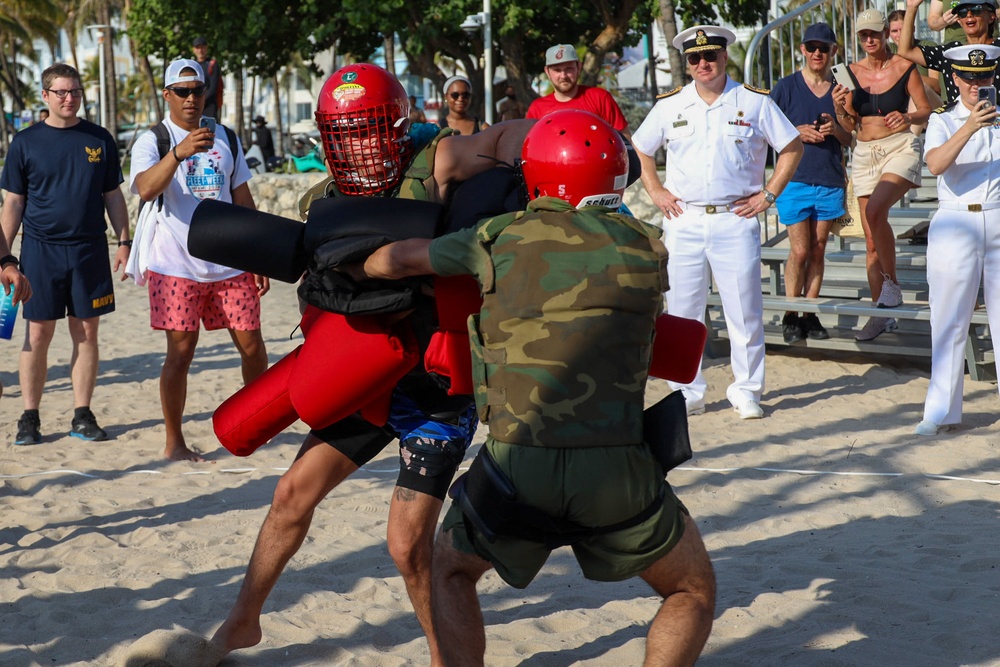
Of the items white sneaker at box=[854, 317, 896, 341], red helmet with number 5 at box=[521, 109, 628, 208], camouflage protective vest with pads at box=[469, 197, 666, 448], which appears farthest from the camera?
white sneaker at box=[854, 317, 896, 341]

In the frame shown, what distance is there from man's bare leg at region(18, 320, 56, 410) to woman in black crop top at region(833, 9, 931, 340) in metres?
5.31

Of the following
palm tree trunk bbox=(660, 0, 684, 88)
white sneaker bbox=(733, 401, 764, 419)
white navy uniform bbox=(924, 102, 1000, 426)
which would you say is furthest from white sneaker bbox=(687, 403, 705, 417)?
palm tree trunk bbox=(660, 0, 684, 88)

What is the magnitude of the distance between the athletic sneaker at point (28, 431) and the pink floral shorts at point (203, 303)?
123cm

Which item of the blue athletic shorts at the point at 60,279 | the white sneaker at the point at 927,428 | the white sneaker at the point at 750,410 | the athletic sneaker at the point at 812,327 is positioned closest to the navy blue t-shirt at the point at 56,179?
the blue athletic shorts at the point at 60,279

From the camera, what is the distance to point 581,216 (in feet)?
8.50

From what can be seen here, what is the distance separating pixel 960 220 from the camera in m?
6.20

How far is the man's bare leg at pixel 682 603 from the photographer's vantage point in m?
2.66

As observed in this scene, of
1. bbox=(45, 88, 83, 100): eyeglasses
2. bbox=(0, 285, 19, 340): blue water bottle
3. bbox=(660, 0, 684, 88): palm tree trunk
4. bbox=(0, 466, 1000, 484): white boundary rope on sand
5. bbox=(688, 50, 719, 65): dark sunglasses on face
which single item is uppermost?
bbox=(660, 0, 684, 88): palm tree trunk

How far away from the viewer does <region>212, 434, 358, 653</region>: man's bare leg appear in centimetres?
333

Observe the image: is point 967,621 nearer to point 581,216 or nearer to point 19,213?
point 581,216

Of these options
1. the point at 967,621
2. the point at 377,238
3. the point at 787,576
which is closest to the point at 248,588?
the point at 377,238

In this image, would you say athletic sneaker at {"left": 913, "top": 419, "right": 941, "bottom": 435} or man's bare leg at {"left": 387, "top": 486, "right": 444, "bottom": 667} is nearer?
man's bare leg at {"left": 387, "top": 486, "right": 444, "bottom": 667}

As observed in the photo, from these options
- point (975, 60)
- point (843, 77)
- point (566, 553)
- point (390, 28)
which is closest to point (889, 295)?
point (843, 77)

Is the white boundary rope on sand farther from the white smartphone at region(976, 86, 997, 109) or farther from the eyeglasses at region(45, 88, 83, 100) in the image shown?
the eyeglasses at region(45, 88, 83, 100)
